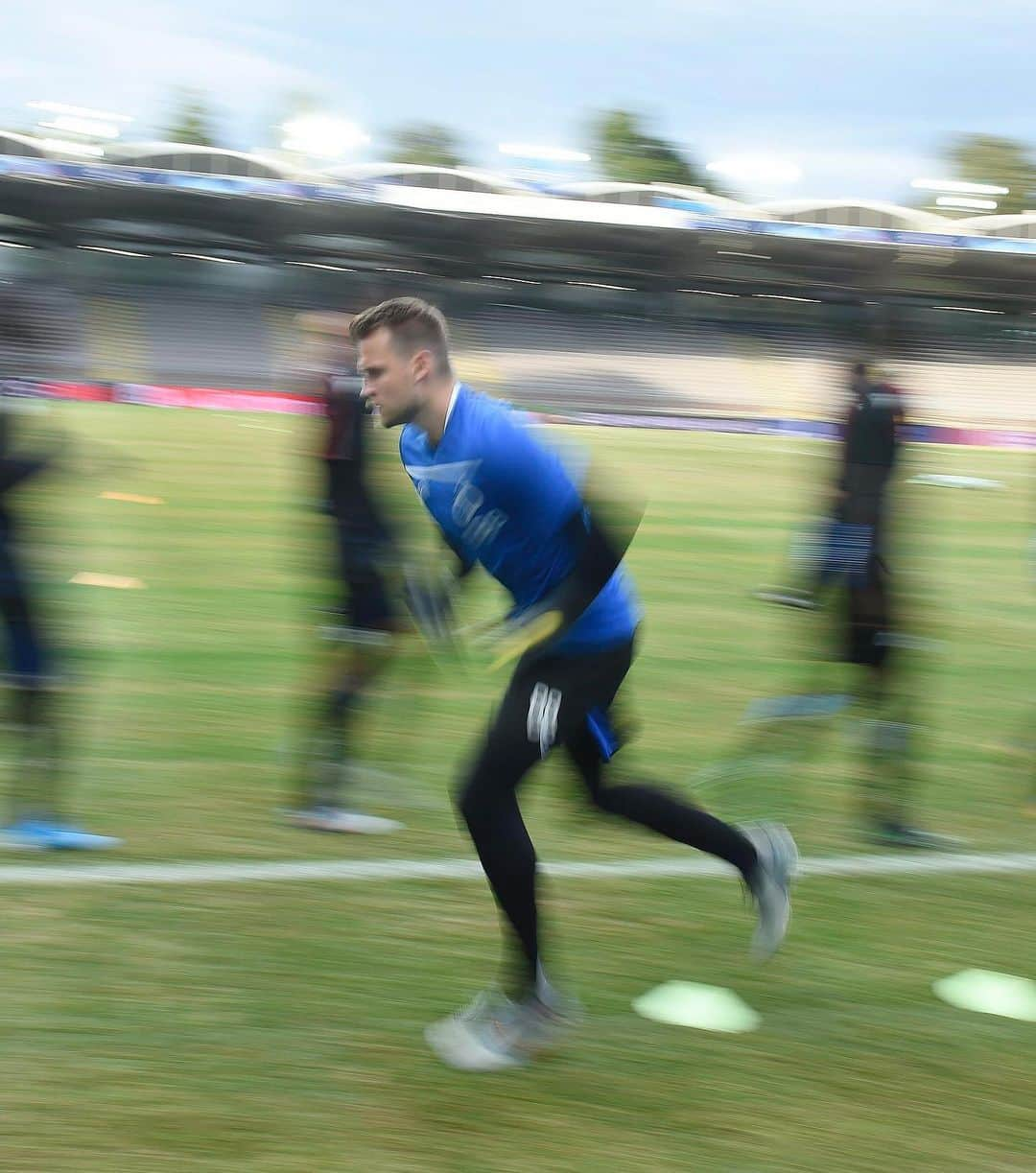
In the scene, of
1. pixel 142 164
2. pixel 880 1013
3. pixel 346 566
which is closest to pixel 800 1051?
pixel 880 1013

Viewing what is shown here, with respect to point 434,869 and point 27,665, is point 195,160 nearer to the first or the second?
point 27,665

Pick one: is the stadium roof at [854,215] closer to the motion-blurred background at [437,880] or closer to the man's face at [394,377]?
the motion-blurred background at [437,880]

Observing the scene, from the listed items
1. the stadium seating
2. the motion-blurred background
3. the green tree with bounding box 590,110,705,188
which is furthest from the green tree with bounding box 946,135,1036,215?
the motion-blurred background

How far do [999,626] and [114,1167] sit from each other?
7.85m

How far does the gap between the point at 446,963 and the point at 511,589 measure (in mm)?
1105

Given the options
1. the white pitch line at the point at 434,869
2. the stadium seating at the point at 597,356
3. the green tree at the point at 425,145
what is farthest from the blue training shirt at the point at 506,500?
the green tree at the point at 425,145

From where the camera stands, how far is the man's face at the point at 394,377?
2928 millimetres

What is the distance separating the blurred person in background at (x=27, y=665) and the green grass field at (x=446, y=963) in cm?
12

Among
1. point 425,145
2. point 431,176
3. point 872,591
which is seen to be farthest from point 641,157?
point 872,591

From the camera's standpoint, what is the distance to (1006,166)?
8375 cm

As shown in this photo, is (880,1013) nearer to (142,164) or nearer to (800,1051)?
(800,1051)

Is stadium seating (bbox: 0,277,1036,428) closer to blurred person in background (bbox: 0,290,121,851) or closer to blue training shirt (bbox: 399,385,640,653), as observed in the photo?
blurred person in background (bbox: 0,290,121,851)

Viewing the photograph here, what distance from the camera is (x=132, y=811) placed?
4.66 meters

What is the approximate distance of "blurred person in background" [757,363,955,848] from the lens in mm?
4891
